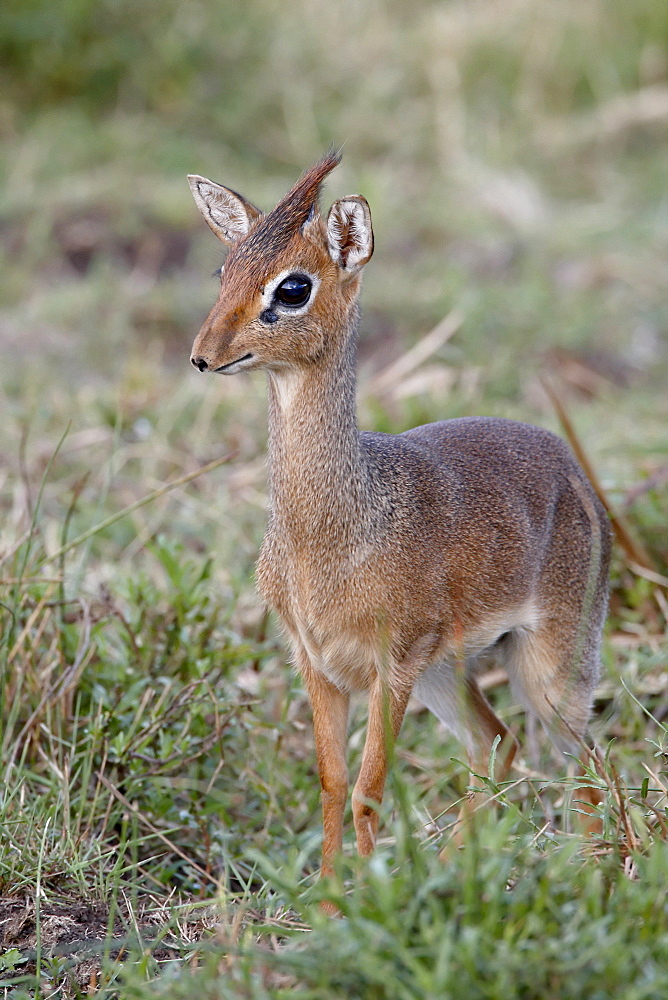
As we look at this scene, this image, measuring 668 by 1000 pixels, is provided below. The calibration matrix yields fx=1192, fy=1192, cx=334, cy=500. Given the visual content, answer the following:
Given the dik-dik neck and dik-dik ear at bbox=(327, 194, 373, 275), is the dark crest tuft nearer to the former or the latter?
dik-dik ear at bbox=(327, 194, 373, 275)

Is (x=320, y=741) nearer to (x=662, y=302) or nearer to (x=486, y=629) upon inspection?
(x=486, y=629)

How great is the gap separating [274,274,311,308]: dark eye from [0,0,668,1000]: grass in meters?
0.90

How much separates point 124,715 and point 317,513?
0.95 m

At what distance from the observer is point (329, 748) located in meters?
2.98

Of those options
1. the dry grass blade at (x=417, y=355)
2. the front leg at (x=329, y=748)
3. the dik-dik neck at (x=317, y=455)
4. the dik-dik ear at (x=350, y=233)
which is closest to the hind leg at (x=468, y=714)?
the front leg at (x=329, y=748)

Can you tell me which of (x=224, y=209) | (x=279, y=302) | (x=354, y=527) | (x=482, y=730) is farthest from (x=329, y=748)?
(x=224, y=209)

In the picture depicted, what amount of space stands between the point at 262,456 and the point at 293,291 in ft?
8.73

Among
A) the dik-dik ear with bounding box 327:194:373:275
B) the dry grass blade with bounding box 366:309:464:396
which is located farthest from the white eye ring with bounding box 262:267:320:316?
the dry grass blade with bounding box 366:309:464:396

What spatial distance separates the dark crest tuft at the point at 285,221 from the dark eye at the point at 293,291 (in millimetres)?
70

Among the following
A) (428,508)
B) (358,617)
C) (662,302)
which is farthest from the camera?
(662,302)

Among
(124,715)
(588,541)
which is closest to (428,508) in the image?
(588,541)

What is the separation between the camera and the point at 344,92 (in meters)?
10.5

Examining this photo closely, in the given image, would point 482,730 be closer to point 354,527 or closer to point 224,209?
point 354,527

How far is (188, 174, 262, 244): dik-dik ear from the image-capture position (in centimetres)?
306
